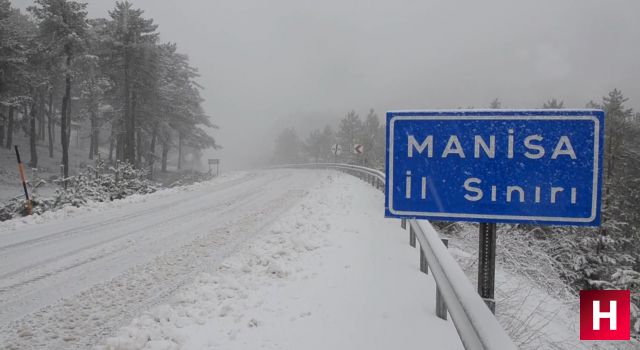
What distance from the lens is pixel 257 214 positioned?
9875 millimetres

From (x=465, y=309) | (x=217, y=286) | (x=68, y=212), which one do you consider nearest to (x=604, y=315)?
(x=465, y=309)

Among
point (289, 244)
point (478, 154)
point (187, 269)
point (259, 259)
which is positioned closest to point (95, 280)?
point (187, 269)

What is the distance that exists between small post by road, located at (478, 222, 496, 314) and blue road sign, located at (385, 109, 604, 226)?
141 millimetres

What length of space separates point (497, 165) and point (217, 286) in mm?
3933

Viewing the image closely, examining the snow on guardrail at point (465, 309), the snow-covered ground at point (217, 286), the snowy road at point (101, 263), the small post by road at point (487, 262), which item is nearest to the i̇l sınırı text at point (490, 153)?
the small post by road at point (487, 262)

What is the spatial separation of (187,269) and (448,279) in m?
4.24

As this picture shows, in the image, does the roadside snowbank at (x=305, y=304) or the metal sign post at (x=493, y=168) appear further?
the roadside snowbank at (x=305, y=304)

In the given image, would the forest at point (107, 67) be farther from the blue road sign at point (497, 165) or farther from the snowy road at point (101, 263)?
the blue road sign at point (497, 165)

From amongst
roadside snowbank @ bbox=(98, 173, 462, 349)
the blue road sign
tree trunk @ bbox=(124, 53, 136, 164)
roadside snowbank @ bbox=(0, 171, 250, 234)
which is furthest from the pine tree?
the blue road sign

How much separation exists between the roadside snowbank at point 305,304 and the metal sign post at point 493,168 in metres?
1.53

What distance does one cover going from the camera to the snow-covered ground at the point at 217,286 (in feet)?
11.4

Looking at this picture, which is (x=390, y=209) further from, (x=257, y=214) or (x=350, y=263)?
(x=257, y=214)

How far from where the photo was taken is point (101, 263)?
5863 mm

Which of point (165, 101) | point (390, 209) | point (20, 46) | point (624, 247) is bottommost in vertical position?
point (624, 247)
